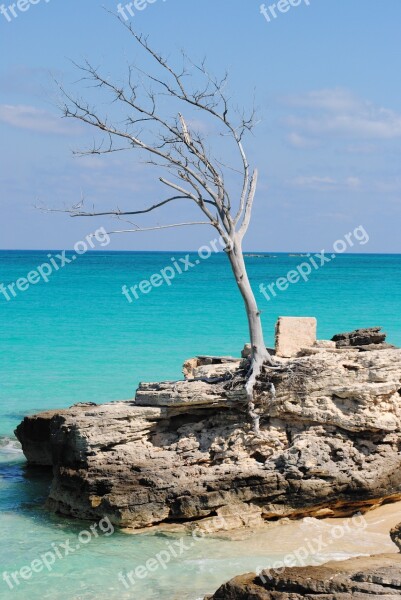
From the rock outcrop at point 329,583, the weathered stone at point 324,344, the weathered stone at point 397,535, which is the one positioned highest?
the weathered stone at point 324,344

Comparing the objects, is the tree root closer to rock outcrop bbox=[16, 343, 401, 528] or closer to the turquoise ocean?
rock outcrop bbox=[16, 343, 401, 528]

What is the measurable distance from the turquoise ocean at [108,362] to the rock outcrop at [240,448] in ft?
1.77

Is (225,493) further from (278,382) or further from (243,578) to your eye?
(243,578)

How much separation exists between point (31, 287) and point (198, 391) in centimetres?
5279

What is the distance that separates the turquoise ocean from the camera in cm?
894

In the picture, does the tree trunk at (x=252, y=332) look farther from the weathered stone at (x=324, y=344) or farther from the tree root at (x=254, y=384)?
the weathered stone at (x=324, y=344)

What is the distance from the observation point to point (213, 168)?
11211mm

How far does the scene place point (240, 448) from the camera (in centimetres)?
1062

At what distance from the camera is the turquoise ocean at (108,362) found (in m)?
8.94
